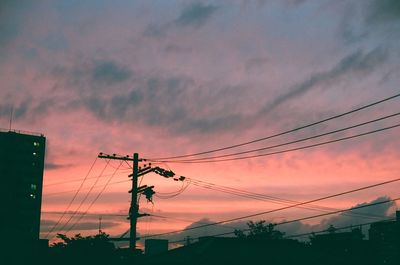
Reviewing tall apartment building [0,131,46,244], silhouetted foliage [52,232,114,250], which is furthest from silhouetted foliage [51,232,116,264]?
tall apartment building [0,131,46,244]

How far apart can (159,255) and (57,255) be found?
1770 cm

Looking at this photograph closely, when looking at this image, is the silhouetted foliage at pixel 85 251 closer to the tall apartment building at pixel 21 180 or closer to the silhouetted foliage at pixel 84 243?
the silhouetted foliage at pixel 84 243

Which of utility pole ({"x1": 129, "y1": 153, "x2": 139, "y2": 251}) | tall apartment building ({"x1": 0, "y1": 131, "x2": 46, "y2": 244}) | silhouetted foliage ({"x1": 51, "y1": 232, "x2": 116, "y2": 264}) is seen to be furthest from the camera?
tall apartment building ({"x1": 0, "y1": 131, "x2": 46, "y2": 244})

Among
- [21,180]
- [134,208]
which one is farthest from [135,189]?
[21,180]

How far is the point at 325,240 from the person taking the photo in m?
80.8

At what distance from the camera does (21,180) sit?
509 ft

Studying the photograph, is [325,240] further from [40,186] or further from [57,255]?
[40,186]

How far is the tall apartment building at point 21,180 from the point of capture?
15125cm

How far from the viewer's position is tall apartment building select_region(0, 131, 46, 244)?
15125 cm

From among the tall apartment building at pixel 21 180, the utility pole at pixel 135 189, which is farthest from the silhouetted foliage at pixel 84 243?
the tall apartment building at pixel 21 180

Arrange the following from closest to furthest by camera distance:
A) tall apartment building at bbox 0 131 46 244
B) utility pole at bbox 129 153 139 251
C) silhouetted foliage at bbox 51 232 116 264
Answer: utility pole at bbox 129 153 139 251 < silhouetted foliage at bbox 51 232 116 264 < tall apartment building at bbox 0 131 46 244

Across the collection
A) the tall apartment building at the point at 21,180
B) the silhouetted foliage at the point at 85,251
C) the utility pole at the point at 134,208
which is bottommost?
the silhouetted foliage at the point at 85,251

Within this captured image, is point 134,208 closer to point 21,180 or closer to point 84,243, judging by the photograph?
point 84,243

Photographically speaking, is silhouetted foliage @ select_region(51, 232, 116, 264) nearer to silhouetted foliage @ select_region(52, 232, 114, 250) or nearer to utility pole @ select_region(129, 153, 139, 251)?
silhouetted foliage @ select_region(52, 232, 114, 250)
